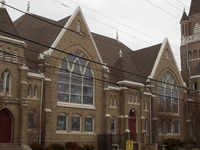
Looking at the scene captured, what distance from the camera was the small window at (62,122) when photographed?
99.9 ft

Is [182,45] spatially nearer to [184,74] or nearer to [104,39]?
[184,74]

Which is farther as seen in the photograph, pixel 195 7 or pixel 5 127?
pixel 195 7

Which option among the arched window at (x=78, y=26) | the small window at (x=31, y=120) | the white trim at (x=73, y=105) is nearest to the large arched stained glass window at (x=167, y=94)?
the white trim at (x=73, y=105)

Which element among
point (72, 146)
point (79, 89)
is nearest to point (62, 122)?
point (72, 146)

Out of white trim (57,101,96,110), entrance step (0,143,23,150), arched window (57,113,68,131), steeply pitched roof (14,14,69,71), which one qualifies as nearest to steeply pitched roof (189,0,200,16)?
steeply pitched roof (14,14,69,71)

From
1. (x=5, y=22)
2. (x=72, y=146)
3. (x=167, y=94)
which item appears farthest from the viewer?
(x=167, y=94)

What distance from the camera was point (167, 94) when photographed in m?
43.7

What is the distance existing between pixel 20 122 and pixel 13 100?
1832mm

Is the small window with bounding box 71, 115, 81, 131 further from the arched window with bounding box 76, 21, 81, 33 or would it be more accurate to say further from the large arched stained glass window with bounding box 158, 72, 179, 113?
the large arched stained glass window with bounding box 158, 72, 179, 113

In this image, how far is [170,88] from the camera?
44500 millimetres

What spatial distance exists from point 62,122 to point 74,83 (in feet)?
13.4

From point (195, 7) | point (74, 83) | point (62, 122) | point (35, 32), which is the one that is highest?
point (195, 7)

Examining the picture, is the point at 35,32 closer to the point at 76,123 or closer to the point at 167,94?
the point at 76,123

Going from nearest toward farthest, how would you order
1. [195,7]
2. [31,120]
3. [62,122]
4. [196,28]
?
[31,120], [62,122], [196,28], [195,7]
